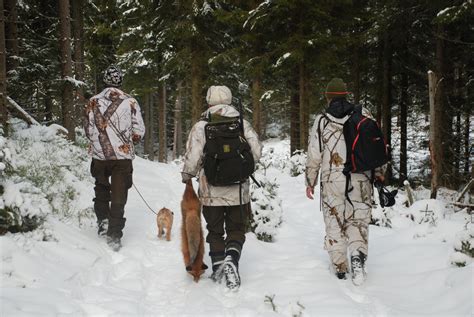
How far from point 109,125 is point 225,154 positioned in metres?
2.11

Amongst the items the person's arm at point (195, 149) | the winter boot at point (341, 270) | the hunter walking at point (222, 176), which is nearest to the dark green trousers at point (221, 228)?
the hunter walking at point (222, 176)

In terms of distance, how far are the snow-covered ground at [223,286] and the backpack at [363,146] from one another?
1308 millimetres

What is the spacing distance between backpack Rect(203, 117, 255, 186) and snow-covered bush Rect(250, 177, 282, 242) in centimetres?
185

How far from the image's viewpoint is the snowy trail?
3.42 m

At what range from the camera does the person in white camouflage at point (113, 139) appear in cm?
536

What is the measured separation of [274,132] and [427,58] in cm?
2657

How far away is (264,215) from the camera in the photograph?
650cm

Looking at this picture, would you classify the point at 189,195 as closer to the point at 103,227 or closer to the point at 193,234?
the point at 193,234

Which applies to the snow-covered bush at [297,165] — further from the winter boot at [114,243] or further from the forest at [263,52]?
the winter boot at [114,243]

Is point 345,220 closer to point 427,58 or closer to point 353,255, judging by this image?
point 353,255

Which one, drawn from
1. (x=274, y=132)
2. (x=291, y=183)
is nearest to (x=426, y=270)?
(x=291, y=183)

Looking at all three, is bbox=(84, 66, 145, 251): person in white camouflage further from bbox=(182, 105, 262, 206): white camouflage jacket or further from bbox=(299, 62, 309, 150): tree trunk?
bbox=(299, 62, 309, 150): tree trunk

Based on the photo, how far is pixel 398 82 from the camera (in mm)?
18406

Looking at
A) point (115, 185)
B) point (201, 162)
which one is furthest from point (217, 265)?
point (115, 185)
